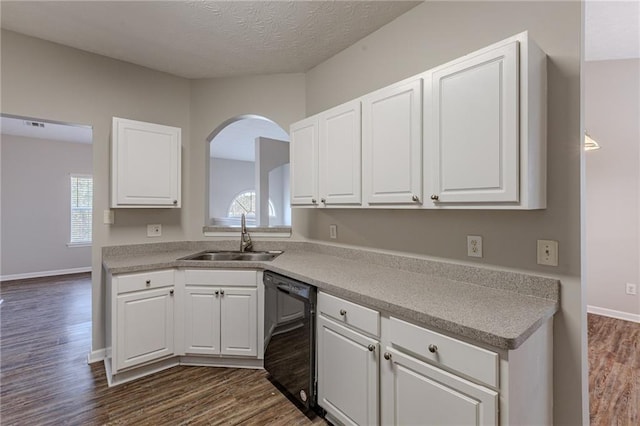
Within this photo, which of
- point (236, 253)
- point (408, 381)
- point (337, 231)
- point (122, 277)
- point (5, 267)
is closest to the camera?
point (408, 381)

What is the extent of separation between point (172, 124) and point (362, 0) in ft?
6.92

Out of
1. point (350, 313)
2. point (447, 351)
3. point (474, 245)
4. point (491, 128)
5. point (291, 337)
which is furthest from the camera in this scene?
point (291, 337)

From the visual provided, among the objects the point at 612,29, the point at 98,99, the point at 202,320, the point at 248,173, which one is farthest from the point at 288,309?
the point at 248,173

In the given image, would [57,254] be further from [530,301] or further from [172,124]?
[530,301]

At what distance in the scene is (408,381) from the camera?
1373 millimetres

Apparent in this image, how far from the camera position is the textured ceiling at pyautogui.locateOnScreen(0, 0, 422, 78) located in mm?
2066

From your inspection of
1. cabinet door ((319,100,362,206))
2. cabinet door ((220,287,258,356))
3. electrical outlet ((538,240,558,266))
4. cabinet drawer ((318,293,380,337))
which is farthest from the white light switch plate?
electrical outlet ((538,240,558,266))

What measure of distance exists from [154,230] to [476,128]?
282 centimetres

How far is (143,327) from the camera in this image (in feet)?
7.70

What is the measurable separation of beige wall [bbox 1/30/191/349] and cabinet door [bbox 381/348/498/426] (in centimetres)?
247

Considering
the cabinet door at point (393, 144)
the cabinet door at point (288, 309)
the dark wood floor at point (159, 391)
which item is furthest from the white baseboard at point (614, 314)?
the cabinet door at point (288, 309)

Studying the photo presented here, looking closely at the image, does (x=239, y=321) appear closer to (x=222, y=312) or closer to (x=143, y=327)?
(x=222, y=312)

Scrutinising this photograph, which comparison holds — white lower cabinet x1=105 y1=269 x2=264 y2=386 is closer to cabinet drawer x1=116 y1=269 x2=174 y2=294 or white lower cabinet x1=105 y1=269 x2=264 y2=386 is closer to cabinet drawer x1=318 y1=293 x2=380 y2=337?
cabinet drawer x1=116 y1=269 x2=174 y2=294

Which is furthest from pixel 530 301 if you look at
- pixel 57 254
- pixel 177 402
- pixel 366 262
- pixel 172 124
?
pixel 57 254
